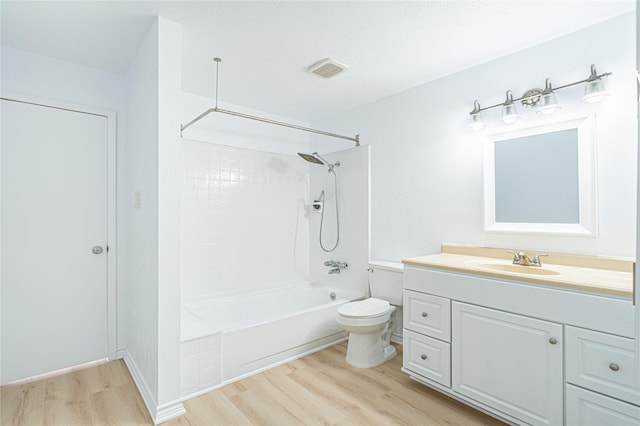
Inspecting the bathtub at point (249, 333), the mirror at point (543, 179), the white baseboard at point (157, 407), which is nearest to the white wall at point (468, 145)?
the mirror at point (543, 179)

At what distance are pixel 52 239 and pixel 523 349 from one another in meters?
3.20

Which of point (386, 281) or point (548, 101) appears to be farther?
point (386, 281)

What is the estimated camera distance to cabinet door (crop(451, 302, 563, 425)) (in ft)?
4.89

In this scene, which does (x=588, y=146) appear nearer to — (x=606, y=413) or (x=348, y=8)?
(x=606, y=413)

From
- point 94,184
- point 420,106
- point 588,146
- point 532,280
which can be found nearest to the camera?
point 532,280

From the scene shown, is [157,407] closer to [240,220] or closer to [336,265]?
[240,220]

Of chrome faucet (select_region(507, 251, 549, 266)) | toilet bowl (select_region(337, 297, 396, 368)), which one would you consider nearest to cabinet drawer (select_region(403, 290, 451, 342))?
toilet bowl (select_region(337, 297, 396, 368))

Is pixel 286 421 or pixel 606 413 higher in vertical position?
pixel 606 413

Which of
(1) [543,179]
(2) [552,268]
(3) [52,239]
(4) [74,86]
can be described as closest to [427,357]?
(2) [552,268]

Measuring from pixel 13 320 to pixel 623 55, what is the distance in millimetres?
4229

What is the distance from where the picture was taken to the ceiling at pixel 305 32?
172 centimetres

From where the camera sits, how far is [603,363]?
136cm

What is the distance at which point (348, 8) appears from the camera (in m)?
1.73

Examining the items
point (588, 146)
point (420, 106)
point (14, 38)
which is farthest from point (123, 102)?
point (588, 146)
